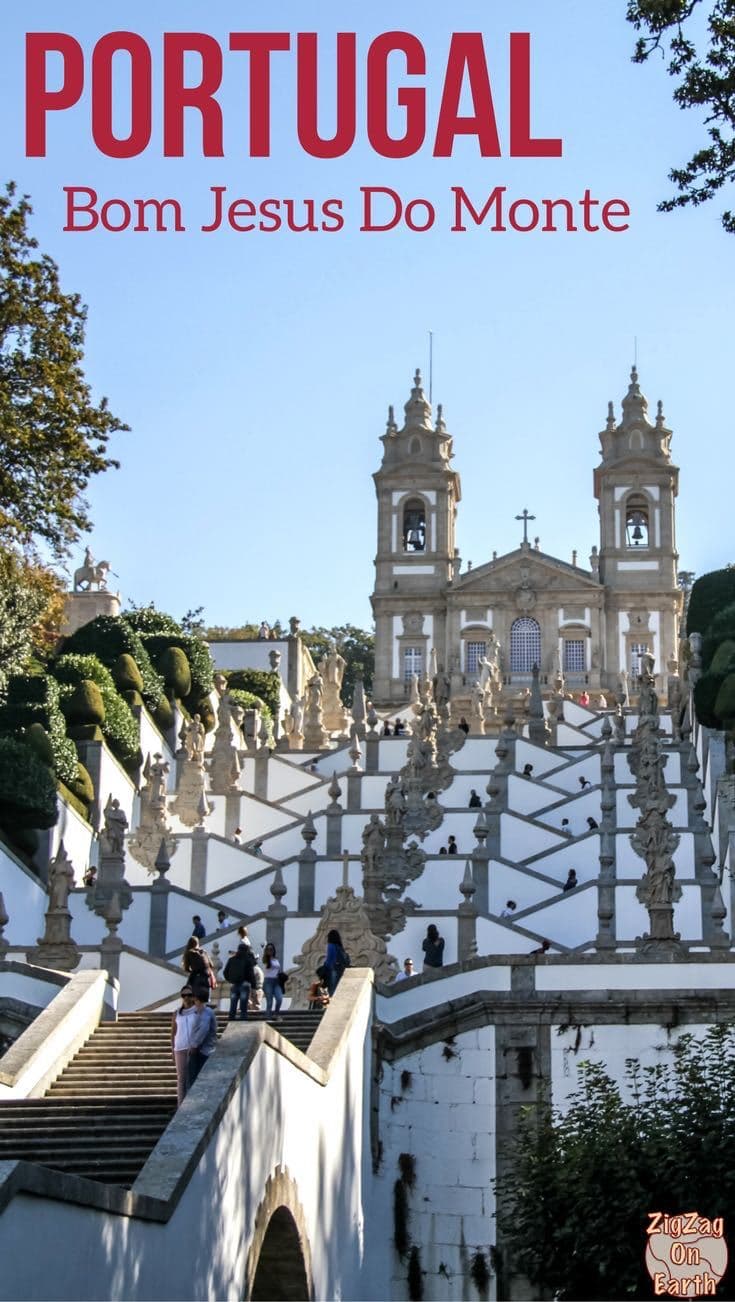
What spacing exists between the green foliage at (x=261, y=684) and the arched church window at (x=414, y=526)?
16899mm

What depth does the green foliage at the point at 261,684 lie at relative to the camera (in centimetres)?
5347

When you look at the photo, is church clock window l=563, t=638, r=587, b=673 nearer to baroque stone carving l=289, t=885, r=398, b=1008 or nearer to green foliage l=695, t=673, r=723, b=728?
green foliage l=695, t=673, r=723, b=728

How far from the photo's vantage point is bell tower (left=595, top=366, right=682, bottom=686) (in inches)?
2655

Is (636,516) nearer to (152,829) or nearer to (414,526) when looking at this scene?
(414,526)

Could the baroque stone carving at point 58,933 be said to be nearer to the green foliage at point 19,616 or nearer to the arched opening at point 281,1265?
the arched opening at point 281,1265

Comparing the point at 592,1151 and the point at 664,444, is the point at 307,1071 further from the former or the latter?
the point at 664,444

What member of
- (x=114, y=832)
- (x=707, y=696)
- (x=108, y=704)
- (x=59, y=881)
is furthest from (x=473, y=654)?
(x=59, y=881)

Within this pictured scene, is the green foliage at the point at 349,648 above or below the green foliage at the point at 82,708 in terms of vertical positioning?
above

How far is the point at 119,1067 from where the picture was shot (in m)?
17.7

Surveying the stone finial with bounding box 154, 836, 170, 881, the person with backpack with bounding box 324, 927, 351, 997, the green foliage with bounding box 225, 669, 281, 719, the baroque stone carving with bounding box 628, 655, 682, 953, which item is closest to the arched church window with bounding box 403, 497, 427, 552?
the green foliage with bounding box 225, 669, 281, 719

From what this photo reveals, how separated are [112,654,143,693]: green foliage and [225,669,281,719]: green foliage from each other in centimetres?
1070

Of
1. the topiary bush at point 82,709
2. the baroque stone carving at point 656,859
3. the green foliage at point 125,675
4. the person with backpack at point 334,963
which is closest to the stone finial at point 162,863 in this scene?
the topiary bush at point 82,709

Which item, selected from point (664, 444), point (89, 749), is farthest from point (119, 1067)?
point (664, 444)

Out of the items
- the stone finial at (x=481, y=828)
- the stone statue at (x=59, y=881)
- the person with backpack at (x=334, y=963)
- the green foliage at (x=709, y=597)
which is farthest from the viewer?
the green foliage at (x=709, y=597)
